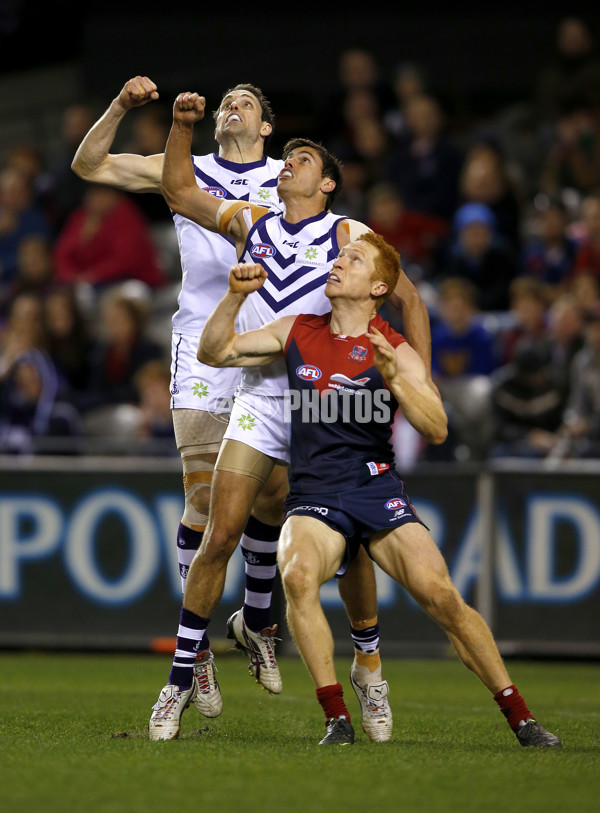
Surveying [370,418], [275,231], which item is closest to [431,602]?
[370,418]

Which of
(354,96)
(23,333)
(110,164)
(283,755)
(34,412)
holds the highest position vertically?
(354,96)

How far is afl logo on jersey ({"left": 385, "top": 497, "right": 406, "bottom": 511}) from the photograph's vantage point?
5969 millimetres

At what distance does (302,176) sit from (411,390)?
52.3 inches

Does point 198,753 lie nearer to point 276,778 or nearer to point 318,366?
point 276,778

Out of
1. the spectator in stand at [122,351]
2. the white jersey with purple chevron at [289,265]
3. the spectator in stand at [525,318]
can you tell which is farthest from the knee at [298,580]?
the spectator in stand at [122,351]

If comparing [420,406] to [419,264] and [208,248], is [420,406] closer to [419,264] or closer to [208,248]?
[208,248]

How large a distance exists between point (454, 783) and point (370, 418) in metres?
1.72

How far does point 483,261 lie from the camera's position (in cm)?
1309

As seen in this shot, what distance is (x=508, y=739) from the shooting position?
20.7ft

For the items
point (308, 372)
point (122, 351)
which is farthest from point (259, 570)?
point (122, 351)

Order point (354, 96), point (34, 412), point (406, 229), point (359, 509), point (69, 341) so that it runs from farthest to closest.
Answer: point (354, 96) → point (406, 229) → point (69, 341) → point (34, 412) → point (359, 509)

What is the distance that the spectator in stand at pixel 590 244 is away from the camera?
1216 cm

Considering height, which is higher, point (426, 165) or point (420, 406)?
point (426, 165)

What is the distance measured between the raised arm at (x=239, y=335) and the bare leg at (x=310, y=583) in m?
0.78
